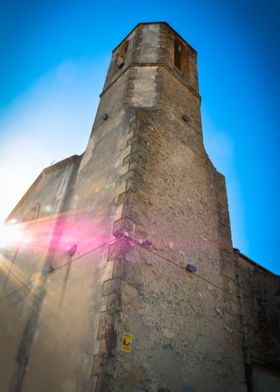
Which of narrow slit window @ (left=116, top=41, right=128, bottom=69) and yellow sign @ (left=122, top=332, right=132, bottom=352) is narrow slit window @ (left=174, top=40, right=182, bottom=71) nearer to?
narrow slit window @ (left=116, top=41, right=128, bottom=69)

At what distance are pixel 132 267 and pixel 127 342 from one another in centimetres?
102

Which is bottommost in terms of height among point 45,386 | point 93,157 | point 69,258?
point 45,386

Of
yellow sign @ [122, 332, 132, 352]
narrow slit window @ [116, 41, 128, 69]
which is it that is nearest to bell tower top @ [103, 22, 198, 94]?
narrow slit window @ [116, 41, 128, 69]

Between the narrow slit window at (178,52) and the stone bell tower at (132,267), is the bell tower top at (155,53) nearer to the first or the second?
the narrow slit window at (178,52)

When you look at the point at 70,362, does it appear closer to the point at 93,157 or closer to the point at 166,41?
the point at 93,157

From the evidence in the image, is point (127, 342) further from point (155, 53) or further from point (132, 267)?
point (155, 53)

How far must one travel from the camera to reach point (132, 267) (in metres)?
4.54

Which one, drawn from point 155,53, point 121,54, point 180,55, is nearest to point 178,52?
point 180,55

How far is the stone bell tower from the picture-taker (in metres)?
4.19

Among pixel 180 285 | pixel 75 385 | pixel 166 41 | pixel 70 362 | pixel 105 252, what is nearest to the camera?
pixel 75 385

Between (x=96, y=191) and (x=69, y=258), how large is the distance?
143cm

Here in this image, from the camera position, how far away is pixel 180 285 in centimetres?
512

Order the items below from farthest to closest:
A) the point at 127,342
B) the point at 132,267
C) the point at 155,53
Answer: the point at 155,53
the point at 132,267
the point at 127,342

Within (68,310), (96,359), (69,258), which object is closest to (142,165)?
(69,258)
